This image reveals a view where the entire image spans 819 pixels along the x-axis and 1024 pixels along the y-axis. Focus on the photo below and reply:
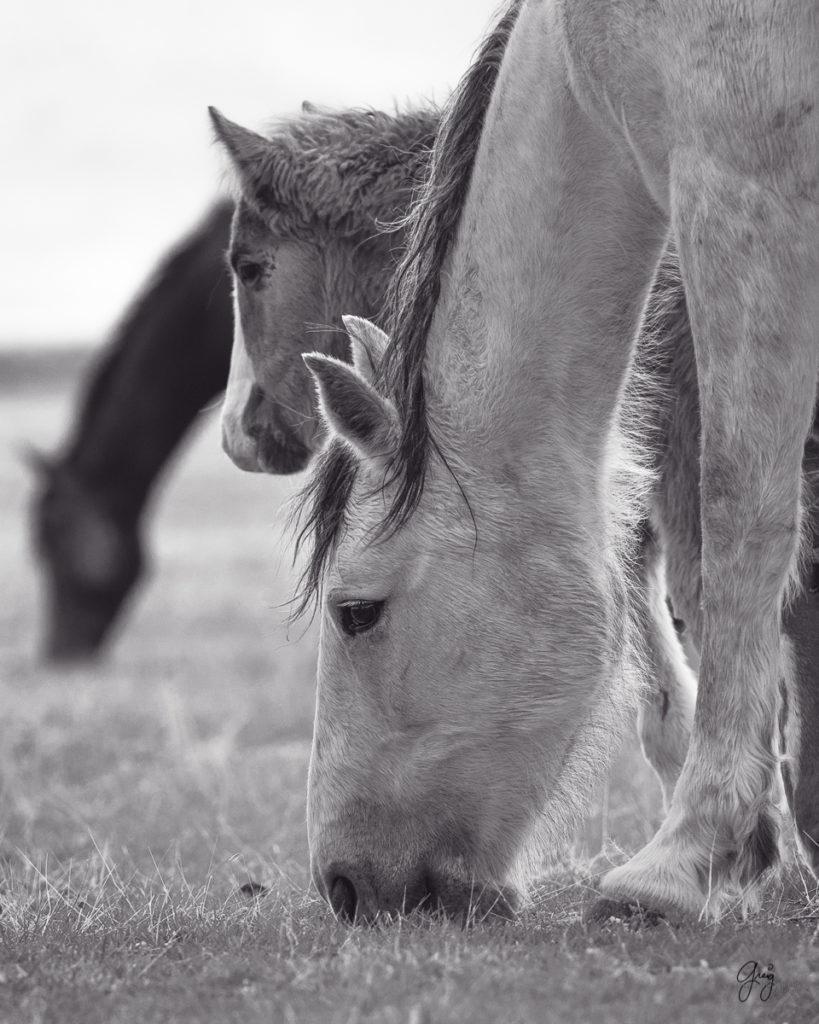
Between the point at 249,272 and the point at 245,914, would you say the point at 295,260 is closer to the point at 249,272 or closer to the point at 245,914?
the point at 249,272

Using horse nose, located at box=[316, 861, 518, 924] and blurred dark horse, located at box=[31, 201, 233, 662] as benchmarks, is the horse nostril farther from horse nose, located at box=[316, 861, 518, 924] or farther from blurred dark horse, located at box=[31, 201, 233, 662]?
blurred dark horse, located at box=[31, 201, 233, 662]

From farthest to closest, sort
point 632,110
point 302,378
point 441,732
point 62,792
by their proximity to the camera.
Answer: point 62,792
point 302,378
point 441,732
point 632,110

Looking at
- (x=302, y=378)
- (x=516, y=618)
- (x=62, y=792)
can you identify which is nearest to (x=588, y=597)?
(x=516, y=618)

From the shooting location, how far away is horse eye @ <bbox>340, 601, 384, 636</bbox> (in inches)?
142

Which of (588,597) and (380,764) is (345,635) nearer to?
(380,764)

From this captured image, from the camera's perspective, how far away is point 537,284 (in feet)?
11.8

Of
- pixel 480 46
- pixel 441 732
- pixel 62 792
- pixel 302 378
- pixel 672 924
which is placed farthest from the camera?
pixel 62 792

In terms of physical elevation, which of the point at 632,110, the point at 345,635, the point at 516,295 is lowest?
the point at 345,635

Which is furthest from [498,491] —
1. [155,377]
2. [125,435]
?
[125,435]

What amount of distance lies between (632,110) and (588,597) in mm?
1306

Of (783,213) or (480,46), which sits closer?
(783,213)

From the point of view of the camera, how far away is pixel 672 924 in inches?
115

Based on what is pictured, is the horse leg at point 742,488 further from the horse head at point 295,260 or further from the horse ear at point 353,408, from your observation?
the horse head at point 295,260
